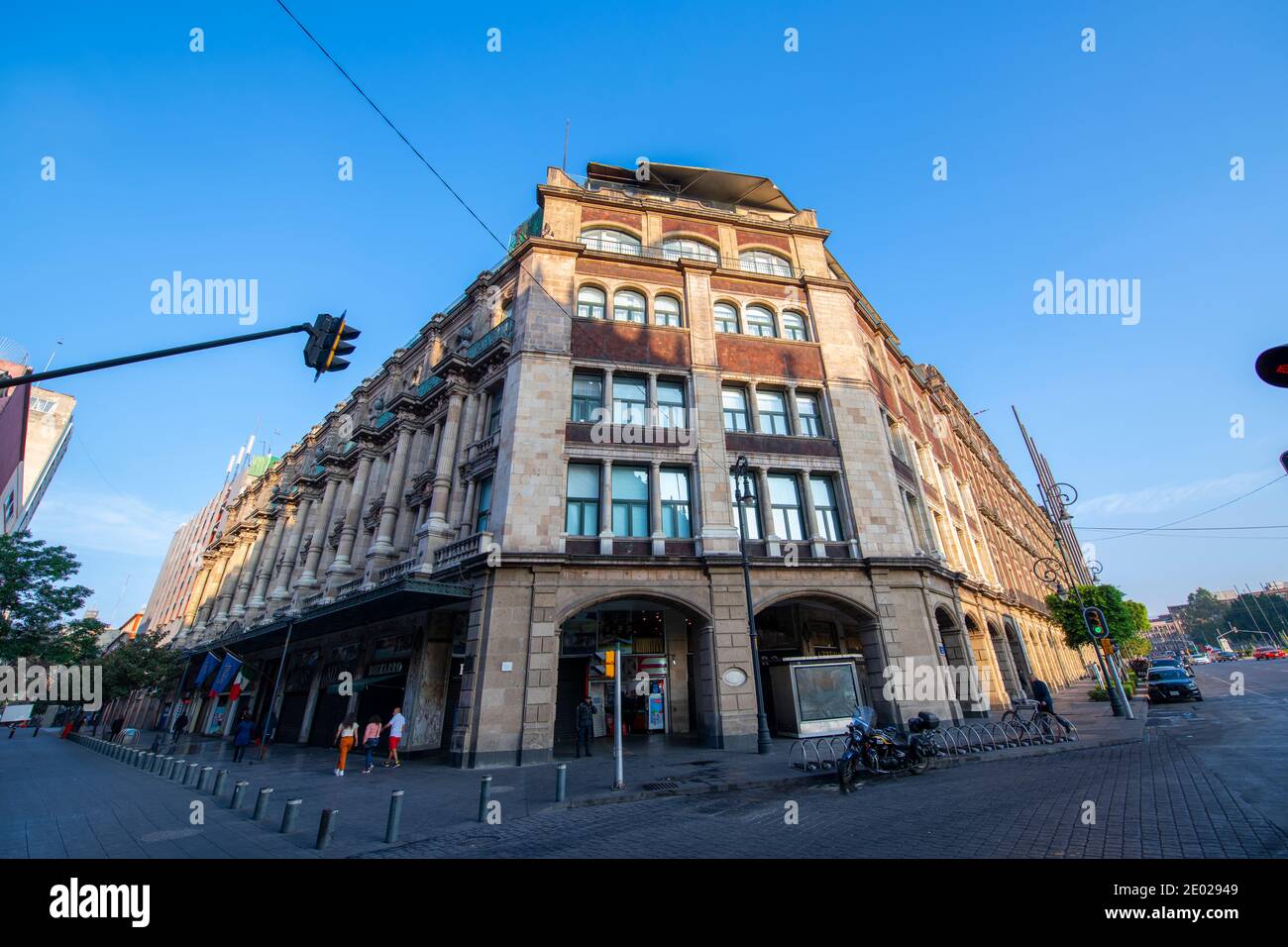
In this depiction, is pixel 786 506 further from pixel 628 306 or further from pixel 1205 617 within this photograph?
pixel 1205 617

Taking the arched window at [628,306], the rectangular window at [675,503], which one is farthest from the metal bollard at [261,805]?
the arched window at [628,306]

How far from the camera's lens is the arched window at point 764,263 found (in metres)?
25.5

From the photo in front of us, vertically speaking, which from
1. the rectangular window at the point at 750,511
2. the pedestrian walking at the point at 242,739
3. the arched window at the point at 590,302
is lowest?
the pedestrian walking at the point at 242,739

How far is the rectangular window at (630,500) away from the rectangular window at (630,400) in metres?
2.08

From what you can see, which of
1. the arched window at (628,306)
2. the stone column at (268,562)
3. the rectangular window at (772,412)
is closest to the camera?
the rectangular window at (772,412)

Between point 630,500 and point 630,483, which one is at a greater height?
point 630,483

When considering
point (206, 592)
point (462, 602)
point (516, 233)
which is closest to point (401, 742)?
point (462, 602)

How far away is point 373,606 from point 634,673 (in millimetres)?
10241

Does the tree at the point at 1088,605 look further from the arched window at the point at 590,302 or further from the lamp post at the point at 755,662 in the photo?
the arched window at the point at 590,302

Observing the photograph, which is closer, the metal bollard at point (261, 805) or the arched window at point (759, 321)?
the metal bollard at point (261, 805)

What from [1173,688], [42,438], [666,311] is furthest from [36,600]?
[1173,688]

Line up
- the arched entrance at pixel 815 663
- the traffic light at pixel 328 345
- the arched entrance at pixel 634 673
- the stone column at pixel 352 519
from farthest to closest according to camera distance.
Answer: the stone column at pixel 352 519
the arched entrance at pixel 634 673
the arched entrance at pixel 815 663
the traffic light at pixel 328 345

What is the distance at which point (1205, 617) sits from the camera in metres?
133
